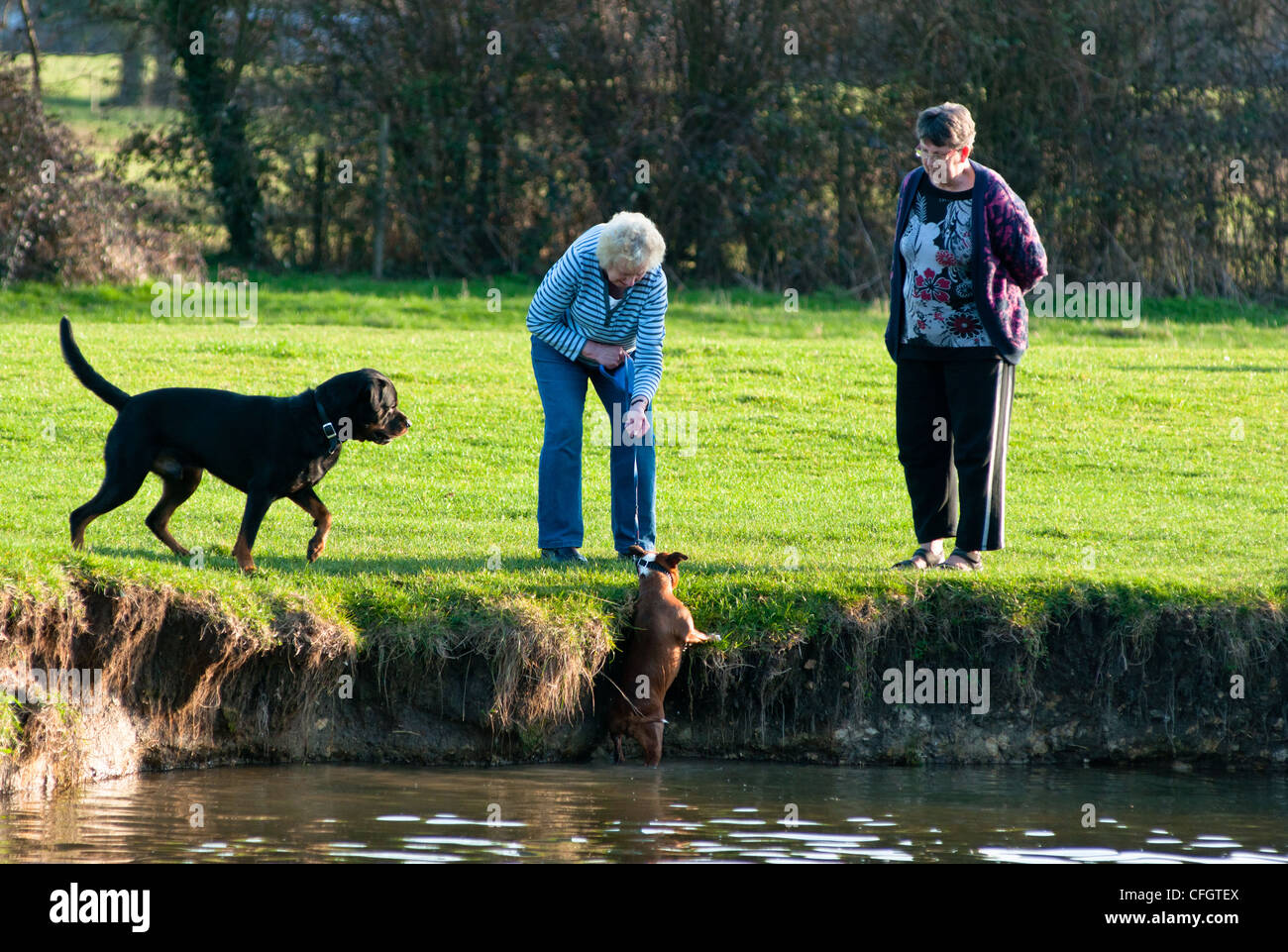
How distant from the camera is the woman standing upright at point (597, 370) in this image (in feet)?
26.1

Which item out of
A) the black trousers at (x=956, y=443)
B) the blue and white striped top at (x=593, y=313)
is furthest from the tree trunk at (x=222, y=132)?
the black trousers at (x=956, y=443)

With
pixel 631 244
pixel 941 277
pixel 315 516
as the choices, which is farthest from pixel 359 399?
pixel 941 277

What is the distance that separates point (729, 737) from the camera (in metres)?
7.87

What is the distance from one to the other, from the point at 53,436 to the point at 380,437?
433 centimetres

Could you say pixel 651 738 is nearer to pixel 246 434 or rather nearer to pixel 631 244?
pixel 631 244

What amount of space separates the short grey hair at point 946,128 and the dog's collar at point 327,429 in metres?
3.14

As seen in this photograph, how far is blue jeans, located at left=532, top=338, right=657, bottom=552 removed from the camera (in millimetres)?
8156

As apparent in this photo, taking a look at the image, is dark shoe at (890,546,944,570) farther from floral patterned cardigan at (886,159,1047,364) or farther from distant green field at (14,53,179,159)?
distant green field at (14,53,179,159)

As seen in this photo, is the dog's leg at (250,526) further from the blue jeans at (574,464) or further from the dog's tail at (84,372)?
the blue jeans at (574,464)

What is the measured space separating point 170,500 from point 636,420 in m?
2.55
